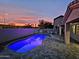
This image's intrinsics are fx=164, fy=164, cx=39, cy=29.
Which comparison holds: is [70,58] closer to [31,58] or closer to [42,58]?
[42,58]

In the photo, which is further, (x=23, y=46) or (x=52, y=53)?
(x=23, y=46)

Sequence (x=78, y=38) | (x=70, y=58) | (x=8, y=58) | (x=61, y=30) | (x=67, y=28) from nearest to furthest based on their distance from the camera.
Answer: (x=8, y=58) < (x=70, y=58) < (x=67, y=28) < (x=78, y=38) < (x=61, y=30)

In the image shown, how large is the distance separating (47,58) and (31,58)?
1.36 m

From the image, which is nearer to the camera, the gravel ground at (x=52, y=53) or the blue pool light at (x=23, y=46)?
the gravel ground at (x=52, y=53)

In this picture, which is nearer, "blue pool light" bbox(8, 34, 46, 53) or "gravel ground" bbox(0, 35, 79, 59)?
"gravel ground" bbox(0, 35, 79, 59)

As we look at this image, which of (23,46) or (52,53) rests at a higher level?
(52,53)

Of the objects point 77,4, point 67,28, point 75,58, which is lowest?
point 75,58

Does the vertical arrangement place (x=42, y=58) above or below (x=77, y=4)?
below

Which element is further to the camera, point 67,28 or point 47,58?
point 67,28

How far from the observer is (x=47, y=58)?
45.3 feet

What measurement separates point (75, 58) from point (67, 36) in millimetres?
15186

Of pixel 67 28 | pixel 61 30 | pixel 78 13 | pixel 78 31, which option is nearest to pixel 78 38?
pixel 78 31

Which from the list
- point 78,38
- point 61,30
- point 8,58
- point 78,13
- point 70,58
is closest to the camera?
point 8,58

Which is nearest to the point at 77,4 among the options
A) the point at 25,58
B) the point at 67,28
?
the point at 25,58
